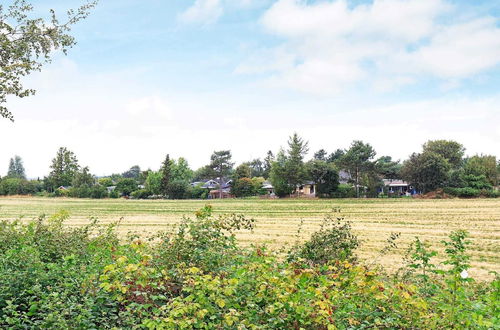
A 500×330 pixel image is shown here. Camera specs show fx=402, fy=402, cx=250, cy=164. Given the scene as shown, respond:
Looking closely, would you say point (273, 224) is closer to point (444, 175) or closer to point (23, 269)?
point (23, 269)

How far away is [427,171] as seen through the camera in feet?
160

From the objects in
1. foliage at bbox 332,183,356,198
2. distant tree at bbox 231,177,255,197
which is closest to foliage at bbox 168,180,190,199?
distant tree at bbox 231,177,255,197

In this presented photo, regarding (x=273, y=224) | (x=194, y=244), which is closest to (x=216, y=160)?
(x=273, y=224)

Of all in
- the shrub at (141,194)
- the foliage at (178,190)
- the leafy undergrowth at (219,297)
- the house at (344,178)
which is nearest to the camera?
the leafy undergrowth at (219,297)

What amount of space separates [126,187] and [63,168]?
2633cm

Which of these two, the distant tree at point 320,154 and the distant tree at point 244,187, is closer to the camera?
the distant tree at point 244,187

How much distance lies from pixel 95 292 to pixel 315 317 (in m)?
2.21

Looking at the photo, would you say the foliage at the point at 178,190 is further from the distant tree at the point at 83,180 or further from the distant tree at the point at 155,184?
the distant tree at the point at 83,180

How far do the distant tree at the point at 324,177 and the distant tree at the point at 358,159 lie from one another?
256 cm

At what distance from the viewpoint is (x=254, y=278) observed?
431cm

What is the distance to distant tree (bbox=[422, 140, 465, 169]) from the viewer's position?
237 feet

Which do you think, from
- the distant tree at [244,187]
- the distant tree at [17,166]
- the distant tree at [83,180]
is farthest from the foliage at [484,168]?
the distant tree at [17,166]

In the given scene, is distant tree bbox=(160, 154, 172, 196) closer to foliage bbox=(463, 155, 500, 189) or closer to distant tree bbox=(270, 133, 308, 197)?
distant tree bbox=(270, 133, 308, 197)

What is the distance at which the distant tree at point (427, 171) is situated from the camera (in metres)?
48.4
